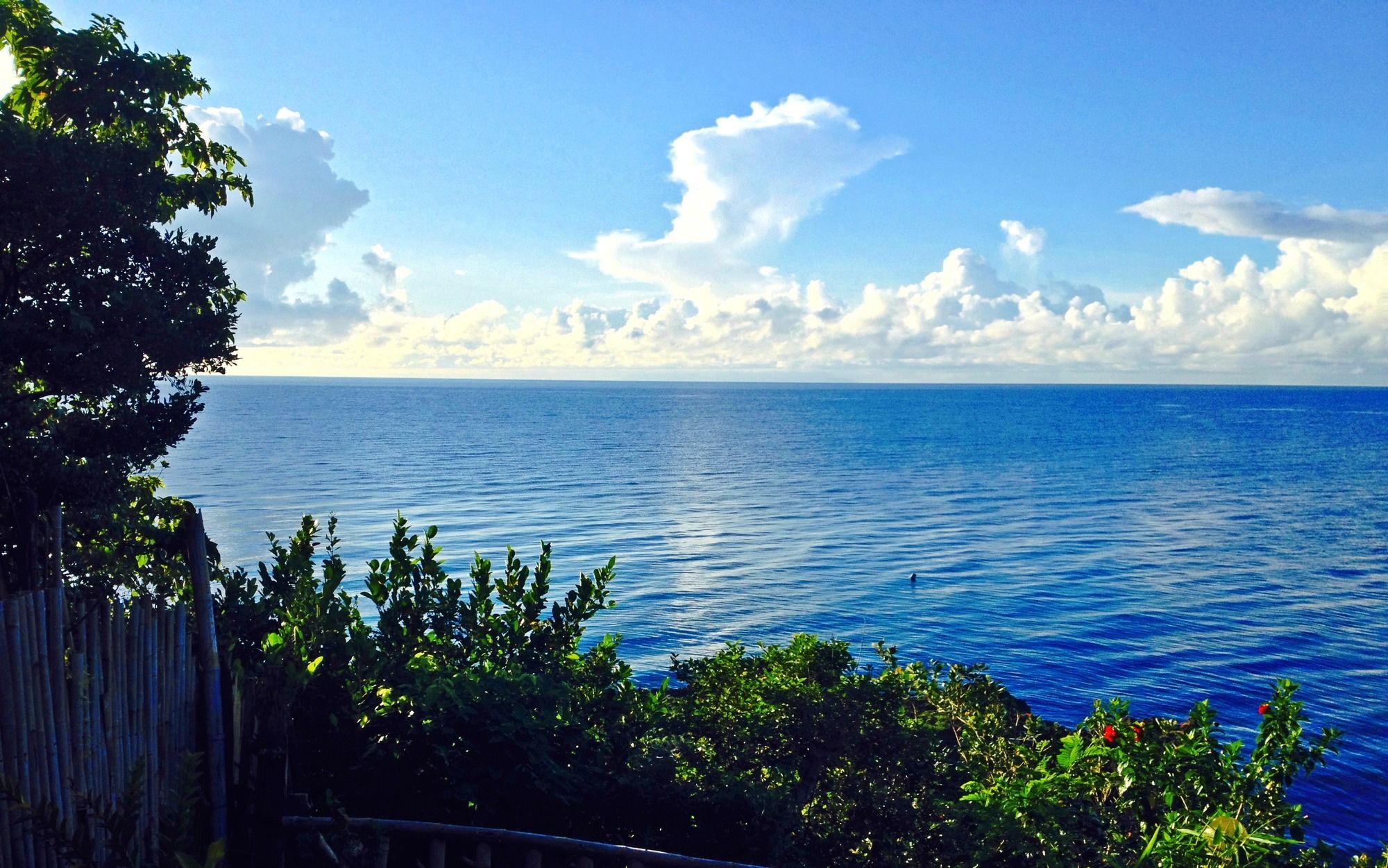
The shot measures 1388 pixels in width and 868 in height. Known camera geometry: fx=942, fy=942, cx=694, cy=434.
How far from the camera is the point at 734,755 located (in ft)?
28.9

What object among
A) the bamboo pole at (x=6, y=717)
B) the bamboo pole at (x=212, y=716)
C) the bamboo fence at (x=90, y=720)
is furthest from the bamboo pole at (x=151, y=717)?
the bamboo pole at (x=6, y=717)

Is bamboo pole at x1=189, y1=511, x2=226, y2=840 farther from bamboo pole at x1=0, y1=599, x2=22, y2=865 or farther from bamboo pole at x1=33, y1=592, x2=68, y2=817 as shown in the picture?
bamboo pole at x1=0, y1=599, x2=22, y2=865

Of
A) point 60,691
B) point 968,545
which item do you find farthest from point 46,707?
point 968,545

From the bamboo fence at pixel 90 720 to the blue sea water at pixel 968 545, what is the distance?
2363 cm

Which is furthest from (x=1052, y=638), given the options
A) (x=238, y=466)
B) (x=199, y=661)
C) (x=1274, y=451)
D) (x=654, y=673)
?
(x=1274, y=451)

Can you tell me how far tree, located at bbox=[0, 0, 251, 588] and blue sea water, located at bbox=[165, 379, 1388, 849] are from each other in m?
23.6

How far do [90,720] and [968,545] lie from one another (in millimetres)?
51687

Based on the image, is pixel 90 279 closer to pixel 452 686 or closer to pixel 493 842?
pixel 452 686

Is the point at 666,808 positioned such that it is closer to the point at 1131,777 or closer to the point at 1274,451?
the point at 1131,777

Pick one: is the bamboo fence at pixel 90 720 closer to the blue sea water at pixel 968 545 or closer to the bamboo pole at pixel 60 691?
the bamboo pole at pixel 60 691

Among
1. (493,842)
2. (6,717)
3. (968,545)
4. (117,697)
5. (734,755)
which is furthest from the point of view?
(968,545)

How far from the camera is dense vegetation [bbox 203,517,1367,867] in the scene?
7.14 meters

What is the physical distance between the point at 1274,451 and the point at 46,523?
138m

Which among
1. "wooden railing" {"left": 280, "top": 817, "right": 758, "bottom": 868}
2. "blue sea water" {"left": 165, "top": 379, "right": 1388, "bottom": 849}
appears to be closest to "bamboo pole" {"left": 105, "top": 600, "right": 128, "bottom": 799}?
"wooden railing" {"left": 280, "top": 817, "right": 758, "bottom": 868}
